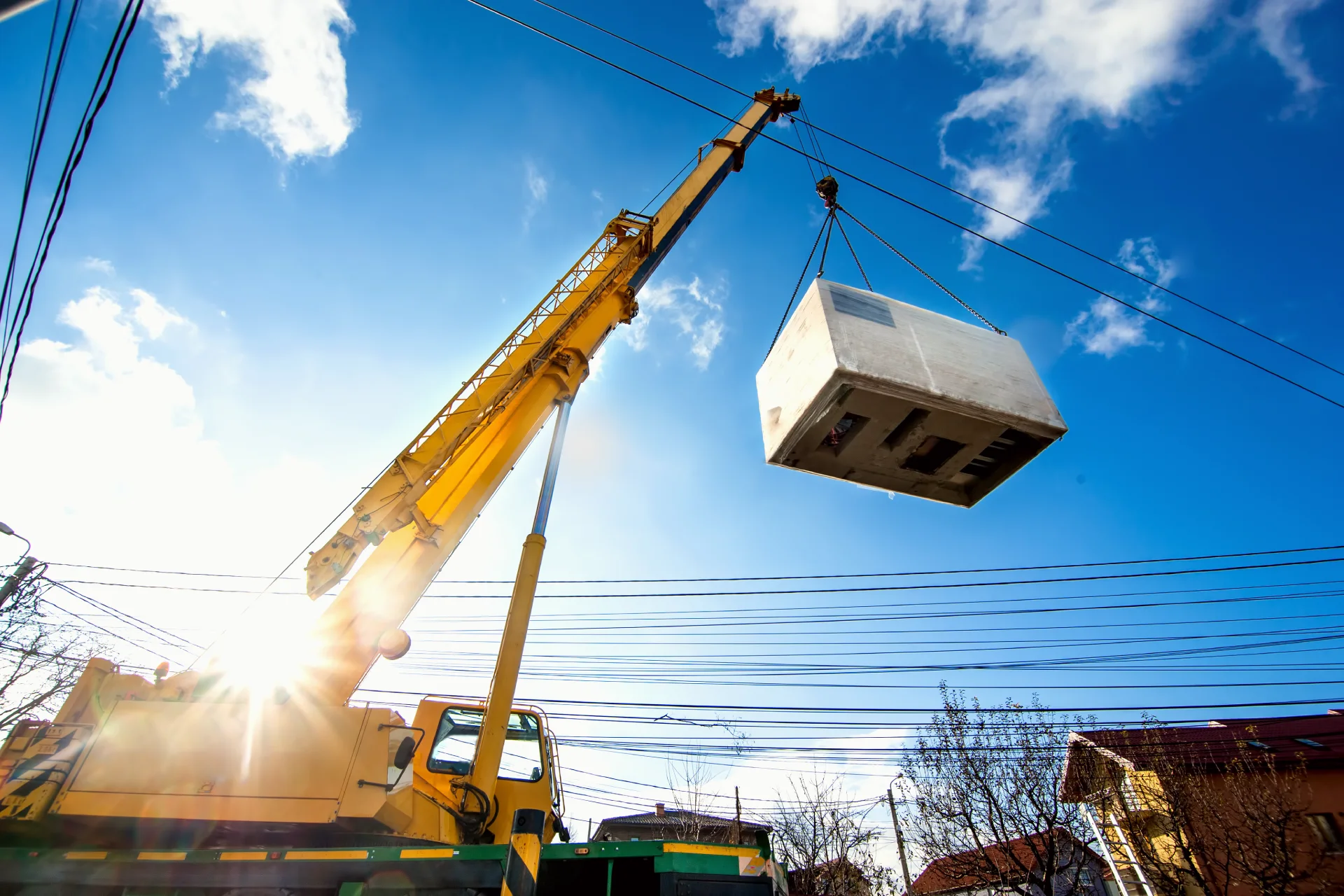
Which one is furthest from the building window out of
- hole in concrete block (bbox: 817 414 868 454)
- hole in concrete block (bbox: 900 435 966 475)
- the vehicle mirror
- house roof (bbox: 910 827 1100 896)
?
the vehicle mirror

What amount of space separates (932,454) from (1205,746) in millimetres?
18748

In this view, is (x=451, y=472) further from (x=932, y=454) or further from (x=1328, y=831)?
(x=1328, y=831)

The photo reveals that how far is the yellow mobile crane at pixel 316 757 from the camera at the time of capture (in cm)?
413

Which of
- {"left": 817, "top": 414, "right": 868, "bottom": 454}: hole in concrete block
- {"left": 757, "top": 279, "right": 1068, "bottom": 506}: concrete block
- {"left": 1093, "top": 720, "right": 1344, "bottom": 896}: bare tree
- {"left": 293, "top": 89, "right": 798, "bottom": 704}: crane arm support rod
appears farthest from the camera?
{"left": 1093, "top": 720, "right": 1344, "bottom": 896}: bare tree

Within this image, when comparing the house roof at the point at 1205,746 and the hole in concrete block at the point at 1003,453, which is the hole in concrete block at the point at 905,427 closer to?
the hole in concrete block at the point at 1003,453

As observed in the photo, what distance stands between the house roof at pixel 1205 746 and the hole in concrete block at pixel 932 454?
563 inches

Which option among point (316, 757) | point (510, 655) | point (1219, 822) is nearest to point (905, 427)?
point (510, 655)

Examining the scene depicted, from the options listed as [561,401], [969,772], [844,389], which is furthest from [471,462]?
[969,772]

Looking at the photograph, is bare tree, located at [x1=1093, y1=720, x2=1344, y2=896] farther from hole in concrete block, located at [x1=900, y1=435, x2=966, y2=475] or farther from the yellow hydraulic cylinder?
the yellow hydraulic cylinder

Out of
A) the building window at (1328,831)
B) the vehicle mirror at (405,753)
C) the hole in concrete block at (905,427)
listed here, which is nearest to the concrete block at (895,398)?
the hole in concrete block at (905,427)

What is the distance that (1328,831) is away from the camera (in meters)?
14.7

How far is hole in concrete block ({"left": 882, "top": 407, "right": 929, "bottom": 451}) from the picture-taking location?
3.95m

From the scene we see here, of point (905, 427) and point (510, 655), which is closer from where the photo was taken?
point (905, 427)

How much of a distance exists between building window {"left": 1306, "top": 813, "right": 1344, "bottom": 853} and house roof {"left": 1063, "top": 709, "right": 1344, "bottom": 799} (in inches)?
47.7
